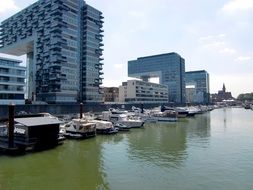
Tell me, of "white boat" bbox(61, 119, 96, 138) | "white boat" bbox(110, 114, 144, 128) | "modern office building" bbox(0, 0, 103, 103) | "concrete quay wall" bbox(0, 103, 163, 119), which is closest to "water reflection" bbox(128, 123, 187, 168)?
"white boat" bbox(61, 119, 96, 138)

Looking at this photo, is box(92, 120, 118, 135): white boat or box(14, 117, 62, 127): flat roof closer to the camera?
box(14, 117, 62, 127): flat roof

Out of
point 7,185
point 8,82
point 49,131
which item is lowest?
point 7,185

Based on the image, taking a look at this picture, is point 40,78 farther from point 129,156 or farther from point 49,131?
point 129,156

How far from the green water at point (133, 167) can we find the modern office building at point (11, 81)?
220 ft

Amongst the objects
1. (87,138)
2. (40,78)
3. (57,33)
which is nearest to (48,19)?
(57,33)

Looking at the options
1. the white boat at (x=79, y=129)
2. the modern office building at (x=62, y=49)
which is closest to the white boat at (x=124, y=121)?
the white boat at (x=79, y=129)

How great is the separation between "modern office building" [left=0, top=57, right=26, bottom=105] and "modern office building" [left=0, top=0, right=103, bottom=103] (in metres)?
44.5

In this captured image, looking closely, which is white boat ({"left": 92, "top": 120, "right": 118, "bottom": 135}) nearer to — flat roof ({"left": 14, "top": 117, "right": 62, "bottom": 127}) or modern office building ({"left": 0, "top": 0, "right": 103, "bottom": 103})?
flat roof ({"left": 14, "top": 117, "right": 62, "bottom": 127})

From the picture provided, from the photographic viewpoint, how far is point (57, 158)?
44.1 meters

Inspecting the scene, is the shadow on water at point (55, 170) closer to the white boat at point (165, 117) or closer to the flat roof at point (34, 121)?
the flat roof at point (34, 121)

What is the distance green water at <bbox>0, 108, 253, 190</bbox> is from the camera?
3128 centimetres

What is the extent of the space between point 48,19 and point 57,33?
13042 millimetres

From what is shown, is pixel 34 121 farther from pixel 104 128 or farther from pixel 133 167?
pixel 104 128

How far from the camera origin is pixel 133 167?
3875 centimetres
